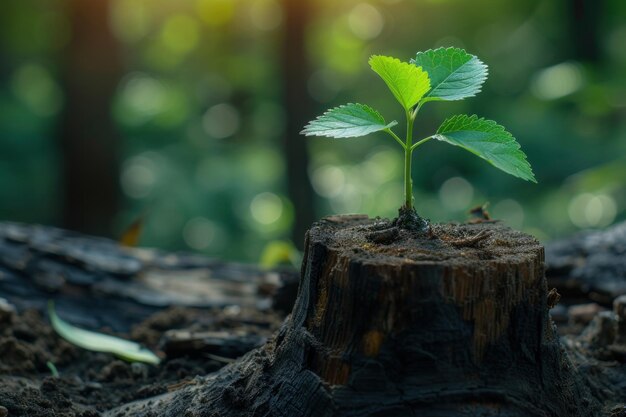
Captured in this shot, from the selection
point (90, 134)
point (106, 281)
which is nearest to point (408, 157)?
point (106, 281)

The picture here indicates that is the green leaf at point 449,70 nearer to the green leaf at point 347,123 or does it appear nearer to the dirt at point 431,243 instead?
the green leaf at point 347,123

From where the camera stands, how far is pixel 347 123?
5.04ft

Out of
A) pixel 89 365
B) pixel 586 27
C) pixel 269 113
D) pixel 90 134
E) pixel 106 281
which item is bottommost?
pixel 89 365

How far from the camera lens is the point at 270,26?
796cm

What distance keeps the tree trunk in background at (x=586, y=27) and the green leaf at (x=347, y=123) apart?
6.19 m

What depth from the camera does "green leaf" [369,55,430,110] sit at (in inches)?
58.3

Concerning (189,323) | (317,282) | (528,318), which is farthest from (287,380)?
(189,323)

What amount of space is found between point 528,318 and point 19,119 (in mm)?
6839

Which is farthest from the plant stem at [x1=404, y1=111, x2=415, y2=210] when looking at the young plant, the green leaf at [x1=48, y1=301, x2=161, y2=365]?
the green leaf at [x1=48, y1=301, x2=161, y2=365]

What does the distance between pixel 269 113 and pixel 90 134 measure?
264 cm

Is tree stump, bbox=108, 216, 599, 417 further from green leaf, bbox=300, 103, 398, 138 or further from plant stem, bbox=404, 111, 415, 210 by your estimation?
green leaf, bbox=300, 103, 398, 138

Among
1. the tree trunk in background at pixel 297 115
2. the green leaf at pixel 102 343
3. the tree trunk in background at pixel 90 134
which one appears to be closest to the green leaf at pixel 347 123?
the green leaf at pixel 102 343

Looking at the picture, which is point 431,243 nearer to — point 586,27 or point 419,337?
point 419,337

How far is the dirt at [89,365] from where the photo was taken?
1891 mm
